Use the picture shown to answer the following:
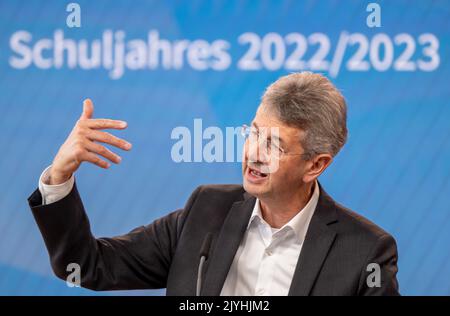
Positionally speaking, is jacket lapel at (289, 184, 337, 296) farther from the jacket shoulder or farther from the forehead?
the forehead

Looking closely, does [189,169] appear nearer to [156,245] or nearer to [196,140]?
[196,140]

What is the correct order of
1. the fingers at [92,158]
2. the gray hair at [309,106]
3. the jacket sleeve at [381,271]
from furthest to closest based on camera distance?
the gray hair at [309,106], the jacket sleeve at [381,271], the fingers at [92,158]

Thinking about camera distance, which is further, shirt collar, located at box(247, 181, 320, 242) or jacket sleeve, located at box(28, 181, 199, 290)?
shirt collar, located at box(247, 181, 320, 242)

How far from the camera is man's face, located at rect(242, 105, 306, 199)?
81.7 inches

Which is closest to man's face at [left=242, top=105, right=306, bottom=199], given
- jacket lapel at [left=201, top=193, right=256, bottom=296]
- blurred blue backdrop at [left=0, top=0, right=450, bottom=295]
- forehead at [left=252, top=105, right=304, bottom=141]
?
forehead at [left=252, top=105, right=304, bottom=141]

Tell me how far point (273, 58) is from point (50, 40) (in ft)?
3.24

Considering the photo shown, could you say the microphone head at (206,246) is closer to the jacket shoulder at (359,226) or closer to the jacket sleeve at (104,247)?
the jacket sleeve at (104,247)

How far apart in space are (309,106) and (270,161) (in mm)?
197

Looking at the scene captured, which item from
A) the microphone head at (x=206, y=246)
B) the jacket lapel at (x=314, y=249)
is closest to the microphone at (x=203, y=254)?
the microphone head at (x=206, y=246)

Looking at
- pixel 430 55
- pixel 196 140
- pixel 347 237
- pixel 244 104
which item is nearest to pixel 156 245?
pixel 347 237

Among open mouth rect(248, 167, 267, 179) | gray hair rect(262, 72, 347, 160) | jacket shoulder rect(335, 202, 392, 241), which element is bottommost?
jacket shoulder rect(335, 202, 392, 241)

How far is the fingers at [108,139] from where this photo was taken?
1878 millimetres

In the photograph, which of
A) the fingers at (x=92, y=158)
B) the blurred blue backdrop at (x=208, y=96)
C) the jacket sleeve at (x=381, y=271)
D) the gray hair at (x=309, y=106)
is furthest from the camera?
the blurred blue backdrop at (x=208, y=96)

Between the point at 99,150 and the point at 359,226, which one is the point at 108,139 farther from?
the point at 359,226
